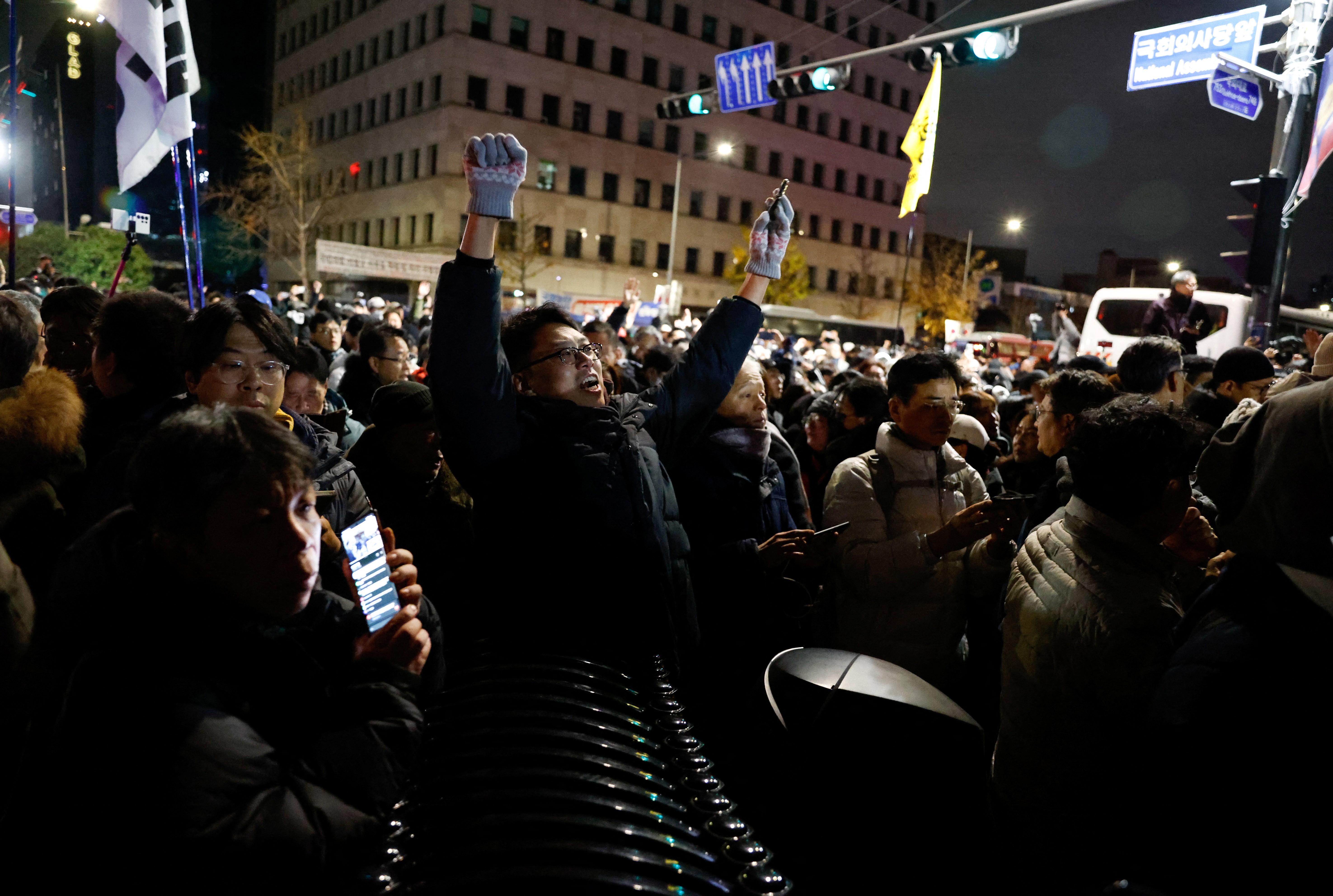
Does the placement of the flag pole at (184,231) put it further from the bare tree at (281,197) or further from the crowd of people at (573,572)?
the bare tree at (281,197)

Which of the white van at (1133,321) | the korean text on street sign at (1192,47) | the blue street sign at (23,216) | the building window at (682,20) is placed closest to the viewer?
the korean text on street sign at (1192,47)

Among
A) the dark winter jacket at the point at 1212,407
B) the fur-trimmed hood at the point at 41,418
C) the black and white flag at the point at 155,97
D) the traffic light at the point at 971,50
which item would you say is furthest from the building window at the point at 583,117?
the fur-trimmed hood at the point at 41,418

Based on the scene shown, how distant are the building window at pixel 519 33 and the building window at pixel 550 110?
3047mm

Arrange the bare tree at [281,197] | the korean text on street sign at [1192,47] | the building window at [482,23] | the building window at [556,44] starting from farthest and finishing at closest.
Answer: the building window at [556,44] → the building window at [482,23] → the bare tree at [281,197] → the korean text on street sign at [1192,47]

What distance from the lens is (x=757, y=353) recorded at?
546 inches

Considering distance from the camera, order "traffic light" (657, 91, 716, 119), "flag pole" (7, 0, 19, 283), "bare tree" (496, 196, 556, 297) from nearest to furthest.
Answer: "flag pole" (7, 0, 19, 283) < "traffic light" (657, 91, 716, 119) < "bare tree" (496, 196, 556, 297)

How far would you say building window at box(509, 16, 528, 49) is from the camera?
54.7 meters

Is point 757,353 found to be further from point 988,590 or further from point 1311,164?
point 988,590

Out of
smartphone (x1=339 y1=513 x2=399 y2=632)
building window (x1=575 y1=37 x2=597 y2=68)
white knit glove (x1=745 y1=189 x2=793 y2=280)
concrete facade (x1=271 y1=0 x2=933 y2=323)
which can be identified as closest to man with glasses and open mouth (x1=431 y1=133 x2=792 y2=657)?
smartphone (x1=339 y1=513 x2=399 y2=632)

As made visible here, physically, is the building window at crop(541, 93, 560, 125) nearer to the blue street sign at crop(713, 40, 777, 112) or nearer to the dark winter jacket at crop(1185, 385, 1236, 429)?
the blue street sign at crop(713, 40, 777, 112)

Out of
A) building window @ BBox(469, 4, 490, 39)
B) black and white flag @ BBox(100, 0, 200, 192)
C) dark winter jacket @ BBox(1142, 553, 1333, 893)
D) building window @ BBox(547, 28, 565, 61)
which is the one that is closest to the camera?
dark winter jacket @ BBox(1142, 553, 1333, 893)

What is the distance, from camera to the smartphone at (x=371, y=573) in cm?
168

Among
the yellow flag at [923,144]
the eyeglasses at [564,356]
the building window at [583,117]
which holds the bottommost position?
the eyeglasses at [564,356]

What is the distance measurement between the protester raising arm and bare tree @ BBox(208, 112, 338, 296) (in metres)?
46.4
